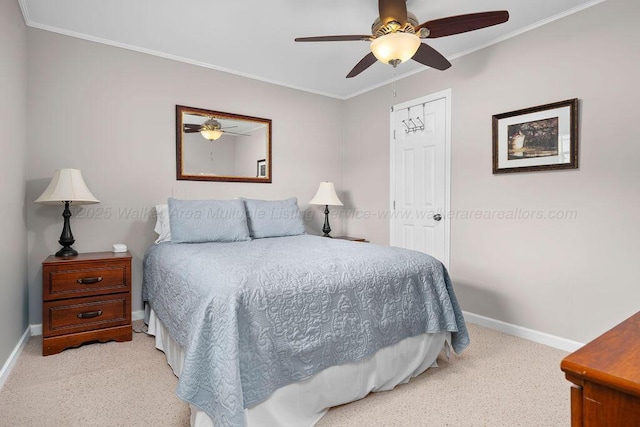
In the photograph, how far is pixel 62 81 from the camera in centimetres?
291

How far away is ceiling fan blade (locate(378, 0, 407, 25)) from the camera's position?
2.01m

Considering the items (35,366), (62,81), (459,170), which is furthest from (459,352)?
(62,81)

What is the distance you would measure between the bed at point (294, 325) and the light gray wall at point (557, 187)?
1016 mm

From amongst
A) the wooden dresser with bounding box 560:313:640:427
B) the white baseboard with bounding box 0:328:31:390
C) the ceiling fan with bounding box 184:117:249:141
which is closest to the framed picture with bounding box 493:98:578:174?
the wooden dresser with bounding box 560:313:640:427

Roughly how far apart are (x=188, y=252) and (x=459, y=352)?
2.00 metres

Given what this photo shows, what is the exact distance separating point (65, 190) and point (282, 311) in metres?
2.12

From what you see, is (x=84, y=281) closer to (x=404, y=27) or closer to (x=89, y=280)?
(x=89, y=280)

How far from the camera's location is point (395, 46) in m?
2.03

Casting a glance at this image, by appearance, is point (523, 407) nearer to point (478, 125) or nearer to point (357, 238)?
point (478, 125)

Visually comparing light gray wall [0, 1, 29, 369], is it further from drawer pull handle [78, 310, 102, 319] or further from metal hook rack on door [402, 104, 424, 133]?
metal hook rack on door [402, 104, 424, 133]

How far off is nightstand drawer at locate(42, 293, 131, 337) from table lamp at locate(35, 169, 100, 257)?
44cm

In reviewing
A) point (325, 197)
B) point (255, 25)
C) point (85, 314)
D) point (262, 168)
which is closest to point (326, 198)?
point (325, 197)

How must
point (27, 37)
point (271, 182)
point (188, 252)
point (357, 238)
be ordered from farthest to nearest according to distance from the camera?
1. point (357, 238)
2. point (271, 182)
3. point (27, 37)
4. point (188, 252)

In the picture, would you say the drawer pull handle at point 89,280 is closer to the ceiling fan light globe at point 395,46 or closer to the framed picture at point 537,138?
the ceiling fan light globe at point 395,46
